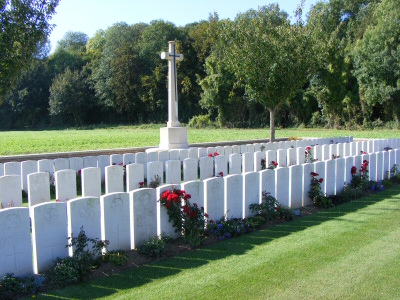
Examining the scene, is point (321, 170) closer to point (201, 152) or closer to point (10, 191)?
point (201, 152)

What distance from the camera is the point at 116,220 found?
5070 millimetres

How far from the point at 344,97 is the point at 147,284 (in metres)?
35.3

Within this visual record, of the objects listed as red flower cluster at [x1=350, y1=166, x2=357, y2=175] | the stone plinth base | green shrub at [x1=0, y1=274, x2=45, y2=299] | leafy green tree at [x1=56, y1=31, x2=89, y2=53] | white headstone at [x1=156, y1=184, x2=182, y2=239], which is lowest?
green shrub at [x1=0, y1=274, x2=45, y2=299]

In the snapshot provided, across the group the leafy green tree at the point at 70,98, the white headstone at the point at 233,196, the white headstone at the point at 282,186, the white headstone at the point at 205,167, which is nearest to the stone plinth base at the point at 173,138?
the white headstone at the point at 205,167

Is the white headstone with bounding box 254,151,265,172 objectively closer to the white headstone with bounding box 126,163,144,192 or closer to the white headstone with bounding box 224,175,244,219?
the white headstone with bounding box 126,163,144,192

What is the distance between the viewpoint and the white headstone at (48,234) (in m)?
4.42

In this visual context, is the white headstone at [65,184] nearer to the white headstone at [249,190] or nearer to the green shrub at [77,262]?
the green shrub at [77,262]

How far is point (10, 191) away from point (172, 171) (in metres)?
3.14

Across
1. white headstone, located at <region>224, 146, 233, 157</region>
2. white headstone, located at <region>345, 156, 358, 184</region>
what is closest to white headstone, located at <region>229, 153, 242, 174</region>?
white headstone, located at <region>224, 146, 233, 157</region>

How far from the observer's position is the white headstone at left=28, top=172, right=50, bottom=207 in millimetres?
7215

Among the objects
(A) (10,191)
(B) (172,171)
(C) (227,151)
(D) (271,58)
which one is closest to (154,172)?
(B) (172,171)

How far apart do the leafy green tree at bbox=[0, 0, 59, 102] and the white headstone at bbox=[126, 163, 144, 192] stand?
4.08 metres

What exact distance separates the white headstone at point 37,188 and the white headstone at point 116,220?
2.83 meters

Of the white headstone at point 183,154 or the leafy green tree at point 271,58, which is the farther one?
the leafy green tree at point 271,58
